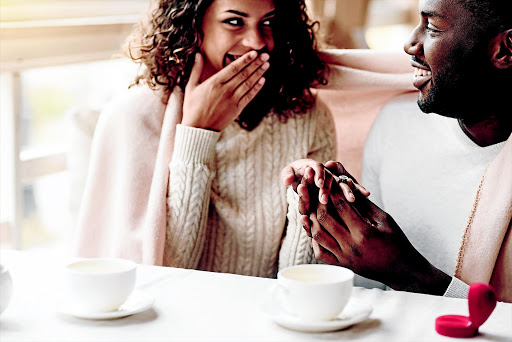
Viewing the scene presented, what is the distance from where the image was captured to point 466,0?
1.33m

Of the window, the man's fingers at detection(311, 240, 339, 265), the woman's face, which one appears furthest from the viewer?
the window

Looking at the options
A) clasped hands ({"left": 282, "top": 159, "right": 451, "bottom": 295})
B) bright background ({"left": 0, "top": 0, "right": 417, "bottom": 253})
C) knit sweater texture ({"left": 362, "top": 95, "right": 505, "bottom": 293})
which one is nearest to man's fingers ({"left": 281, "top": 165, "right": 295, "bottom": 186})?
clasped hands ({"left": 282, "top": 159, "right": 451, "bottom": 295})

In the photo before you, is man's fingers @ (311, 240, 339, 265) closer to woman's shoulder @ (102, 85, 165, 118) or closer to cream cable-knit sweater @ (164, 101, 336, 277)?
cream cable-knit sweater @ (164, 101, 336, 277)

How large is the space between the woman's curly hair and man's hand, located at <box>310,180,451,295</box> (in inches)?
16.0

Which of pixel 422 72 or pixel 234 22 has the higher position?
pixel 234 22

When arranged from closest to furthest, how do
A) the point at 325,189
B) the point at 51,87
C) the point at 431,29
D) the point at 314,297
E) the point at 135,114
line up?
the point at 314,297, the point at 325,189, the point at 431,29, the point at 135,114, the point at 51,87

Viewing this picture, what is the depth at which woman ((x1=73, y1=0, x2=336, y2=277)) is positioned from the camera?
1547 millimetres

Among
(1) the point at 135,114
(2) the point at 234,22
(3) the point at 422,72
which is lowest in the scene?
(1) the point at 135,114

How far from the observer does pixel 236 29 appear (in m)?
1.56

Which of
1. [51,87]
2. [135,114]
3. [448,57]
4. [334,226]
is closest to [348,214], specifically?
[334,226]

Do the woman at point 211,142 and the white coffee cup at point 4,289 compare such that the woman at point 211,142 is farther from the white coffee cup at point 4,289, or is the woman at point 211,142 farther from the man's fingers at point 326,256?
the white coffee cup at point 4,289

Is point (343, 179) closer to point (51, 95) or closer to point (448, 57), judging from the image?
point (448, 57)

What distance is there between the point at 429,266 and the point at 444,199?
231 millimetres

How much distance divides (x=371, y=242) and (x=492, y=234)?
237mm
